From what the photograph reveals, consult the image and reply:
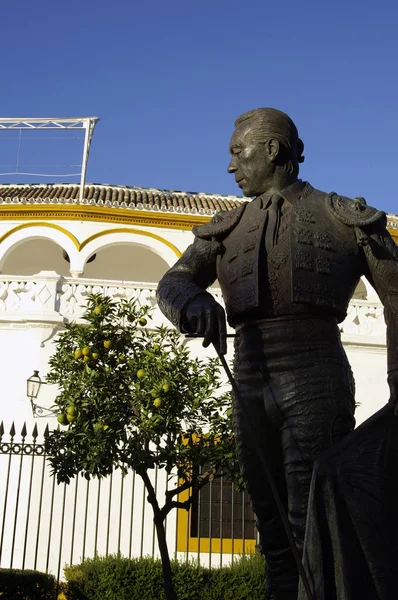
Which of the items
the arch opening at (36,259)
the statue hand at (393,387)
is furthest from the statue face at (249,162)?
the arch opening at (36,259)

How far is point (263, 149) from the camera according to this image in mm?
3072

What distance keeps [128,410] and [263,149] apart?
603cm

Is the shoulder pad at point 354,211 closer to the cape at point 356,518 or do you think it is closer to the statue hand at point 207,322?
the statue hand at point 207,322

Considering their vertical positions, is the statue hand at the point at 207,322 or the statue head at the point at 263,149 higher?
the statue head at the point at 263,149

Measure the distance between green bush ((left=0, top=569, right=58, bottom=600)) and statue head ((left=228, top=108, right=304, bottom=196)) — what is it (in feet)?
21.4

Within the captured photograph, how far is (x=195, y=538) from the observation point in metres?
11.9

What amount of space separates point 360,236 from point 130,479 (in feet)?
31.4

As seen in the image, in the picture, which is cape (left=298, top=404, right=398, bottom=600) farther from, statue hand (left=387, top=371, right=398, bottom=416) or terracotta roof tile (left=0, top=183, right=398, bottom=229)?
terracotta roof tile (left=0, top=183, right=398, bottom=229)

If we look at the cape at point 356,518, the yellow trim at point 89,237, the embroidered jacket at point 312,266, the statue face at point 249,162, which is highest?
the yellow trim at point 89,237

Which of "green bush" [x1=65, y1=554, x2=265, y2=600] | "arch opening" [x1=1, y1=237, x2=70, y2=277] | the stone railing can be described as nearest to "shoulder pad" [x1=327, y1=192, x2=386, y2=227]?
"green bush" [x1=65, y1=554, x2=265, y2=600]

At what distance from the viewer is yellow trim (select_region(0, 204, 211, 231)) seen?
64.4 feet

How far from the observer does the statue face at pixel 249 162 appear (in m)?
3.08

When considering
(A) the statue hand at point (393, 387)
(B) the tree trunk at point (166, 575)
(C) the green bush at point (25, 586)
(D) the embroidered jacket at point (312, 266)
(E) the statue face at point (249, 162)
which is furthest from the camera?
(C) the green bush at point (25, 586)

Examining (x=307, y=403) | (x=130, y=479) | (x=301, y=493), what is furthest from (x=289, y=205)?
(x=130, y=479)
